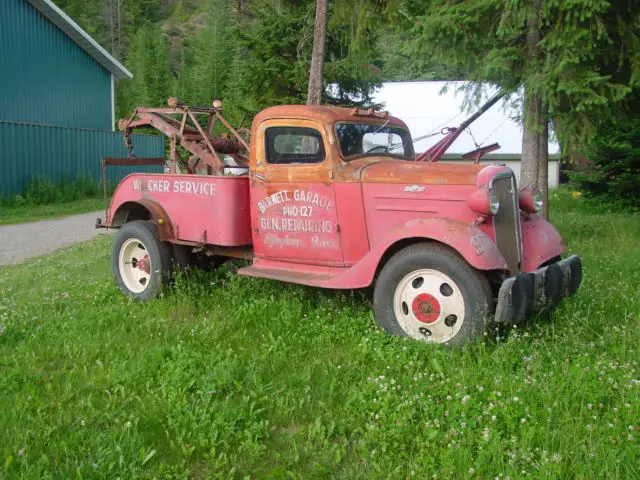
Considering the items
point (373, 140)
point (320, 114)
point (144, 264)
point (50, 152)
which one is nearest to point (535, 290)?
point (373, 140)

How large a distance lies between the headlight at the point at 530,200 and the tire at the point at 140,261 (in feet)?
11.8

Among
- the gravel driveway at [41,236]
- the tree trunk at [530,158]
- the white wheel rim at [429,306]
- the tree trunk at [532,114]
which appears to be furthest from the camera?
the gravel driveway at [41,236]

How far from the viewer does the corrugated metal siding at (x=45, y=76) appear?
67.1 ft

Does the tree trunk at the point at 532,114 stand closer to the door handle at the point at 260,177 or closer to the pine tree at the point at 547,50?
the pine tree at the point at 547,50

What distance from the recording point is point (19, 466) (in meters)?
3.13

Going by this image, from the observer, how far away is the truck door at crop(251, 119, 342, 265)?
A: 5.51 metres

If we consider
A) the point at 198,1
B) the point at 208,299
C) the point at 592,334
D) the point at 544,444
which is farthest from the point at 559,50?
the point at 198,1

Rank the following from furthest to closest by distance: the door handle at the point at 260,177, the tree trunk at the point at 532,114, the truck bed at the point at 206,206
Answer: the tree trunk at the point at 532,114
the truck bed at the point at 206,206
the door handle at the point at 260,177

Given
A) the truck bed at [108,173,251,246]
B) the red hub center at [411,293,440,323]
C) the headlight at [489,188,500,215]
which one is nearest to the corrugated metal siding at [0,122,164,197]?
the truck bed at [108,173,251,246]

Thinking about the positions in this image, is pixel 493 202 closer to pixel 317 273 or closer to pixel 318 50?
pixel 317 273

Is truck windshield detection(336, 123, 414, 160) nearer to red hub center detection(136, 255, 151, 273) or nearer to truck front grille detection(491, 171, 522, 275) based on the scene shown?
truck front grille detection(491, 171, 522, 275)

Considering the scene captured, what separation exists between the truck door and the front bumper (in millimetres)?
1687

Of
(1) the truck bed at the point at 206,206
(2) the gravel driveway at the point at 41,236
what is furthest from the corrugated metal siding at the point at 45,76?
(1) the truck bed at the point at 206,206

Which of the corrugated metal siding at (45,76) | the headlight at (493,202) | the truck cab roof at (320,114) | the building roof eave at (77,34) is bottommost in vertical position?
the headlight at (493,202)
